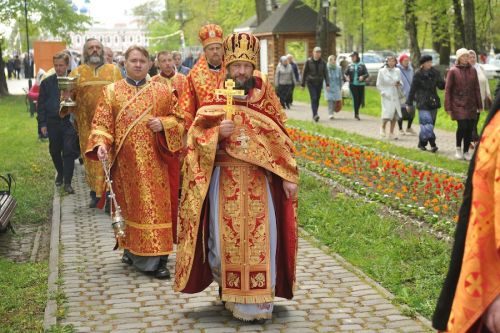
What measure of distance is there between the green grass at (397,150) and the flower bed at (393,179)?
417 millimetres

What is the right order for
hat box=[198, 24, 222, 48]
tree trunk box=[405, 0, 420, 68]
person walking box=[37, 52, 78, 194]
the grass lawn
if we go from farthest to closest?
1. tree trunk box=[405, 0, 420, 68]
2. person walking box=[37, 52, 78, 194]
3. hat box=[198, 24, 222, 48]
4. the grass lawn

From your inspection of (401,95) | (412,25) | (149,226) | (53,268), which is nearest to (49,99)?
(53,268)

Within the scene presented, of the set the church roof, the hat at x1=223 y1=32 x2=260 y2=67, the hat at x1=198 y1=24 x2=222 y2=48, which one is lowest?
the hat at x1=223 y1=32 x2=260 y2=67

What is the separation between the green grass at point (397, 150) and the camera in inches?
567

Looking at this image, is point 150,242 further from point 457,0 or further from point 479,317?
point 457,0

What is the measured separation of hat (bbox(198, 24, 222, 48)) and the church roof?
1473 inches

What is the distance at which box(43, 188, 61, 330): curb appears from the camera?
6715 millimetres

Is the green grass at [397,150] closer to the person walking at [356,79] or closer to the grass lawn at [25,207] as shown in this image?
the person walking at [356,79]

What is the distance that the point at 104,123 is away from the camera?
8.09 meters

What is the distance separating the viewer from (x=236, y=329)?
643 cm

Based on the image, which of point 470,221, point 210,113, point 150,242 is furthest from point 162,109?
point 470,221

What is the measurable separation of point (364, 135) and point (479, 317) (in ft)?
56.6

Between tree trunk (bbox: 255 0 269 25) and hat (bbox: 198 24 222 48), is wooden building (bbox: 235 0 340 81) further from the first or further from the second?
hat (bbox: 198 24 222 48)

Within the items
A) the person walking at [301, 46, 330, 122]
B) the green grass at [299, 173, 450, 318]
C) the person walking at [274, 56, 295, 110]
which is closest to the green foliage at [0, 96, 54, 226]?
the green grass at [299, 173, 450, 318]
